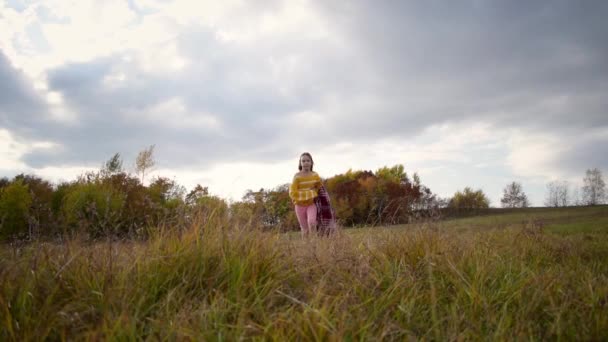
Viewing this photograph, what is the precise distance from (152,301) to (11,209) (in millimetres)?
25389

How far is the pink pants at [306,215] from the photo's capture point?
26.8ft

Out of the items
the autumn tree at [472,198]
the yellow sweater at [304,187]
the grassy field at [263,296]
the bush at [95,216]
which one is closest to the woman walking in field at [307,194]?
the yellow sweater at [304,187]

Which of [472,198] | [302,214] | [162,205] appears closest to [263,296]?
[162,205]

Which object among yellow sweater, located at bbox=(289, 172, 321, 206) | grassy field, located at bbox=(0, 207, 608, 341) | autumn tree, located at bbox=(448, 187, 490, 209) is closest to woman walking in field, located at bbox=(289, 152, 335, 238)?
yellow sweater, located at bbox=(289, 172, 321, 206)

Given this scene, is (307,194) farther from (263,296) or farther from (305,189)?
(263,296)

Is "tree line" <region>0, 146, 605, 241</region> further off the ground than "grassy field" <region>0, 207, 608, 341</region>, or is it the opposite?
"tree line" <region>0, 146, 605, 241</region>

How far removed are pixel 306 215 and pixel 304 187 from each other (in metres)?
0.75

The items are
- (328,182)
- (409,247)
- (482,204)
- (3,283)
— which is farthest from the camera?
(482,204)

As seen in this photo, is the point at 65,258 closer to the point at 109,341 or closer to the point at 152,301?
the point at 152,301

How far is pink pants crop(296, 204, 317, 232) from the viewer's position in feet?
26.8

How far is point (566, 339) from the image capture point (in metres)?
2.23

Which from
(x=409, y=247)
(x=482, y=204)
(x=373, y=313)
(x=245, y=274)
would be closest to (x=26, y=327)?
(x=245, y=274)

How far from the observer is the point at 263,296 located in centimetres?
247

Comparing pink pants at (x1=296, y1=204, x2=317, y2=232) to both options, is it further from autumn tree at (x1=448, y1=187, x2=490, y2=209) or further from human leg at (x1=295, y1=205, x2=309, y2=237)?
autumn tree at (x1=448, y1=187, x2=490, y2=209)
